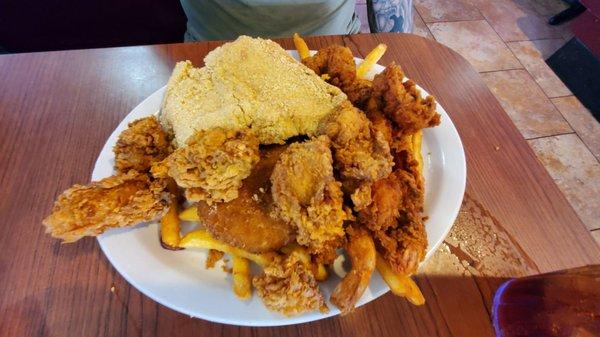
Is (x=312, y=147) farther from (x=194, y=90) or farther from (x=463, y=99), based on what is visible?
(x=463, y=99)

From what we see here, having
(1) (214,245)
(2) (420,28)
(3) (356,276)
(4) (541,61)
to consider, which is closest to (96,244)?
(1) (214,245)

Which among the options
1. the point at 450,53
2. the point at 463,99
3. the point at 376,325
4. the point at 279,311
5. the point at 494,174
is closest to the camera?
the point at 279,311

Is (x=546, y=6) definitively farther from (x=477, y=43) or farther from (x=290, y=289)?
(x=290, y=289)

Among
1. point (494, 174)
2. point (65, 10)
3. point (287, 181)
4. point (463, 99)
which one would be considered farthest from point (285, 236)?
point (65, 10)

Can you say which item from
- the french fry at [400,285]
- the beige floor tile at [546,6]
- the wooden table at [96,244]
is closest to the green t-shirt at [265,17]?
the wooden table at [96,244]

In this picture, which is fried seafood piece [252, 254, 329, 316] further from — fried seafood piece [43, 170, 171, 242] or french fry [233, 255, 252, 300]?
fried seafood piece [43, 170, 171, 242]

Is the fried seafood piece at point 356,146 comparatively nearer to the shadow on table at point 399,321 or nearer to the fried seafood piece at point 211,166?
the fried seafood piece at point 211,166
